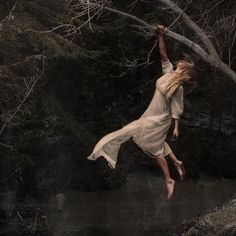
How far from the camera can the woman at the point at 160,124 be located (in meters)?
8.88

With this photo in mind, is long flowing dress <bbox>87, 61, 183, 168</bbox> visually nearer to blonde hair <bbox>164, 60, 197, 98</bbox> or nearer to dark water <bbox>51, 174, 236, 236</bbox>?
blonde hair <bbox>164, 60, 197, 98</bbox>

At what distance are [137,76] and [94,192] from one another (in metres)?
3.21

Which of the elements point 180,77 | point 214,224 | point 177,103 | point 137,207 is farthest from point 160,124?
point 137,207

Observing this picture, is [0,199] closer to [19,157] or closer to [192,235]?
[19,157]

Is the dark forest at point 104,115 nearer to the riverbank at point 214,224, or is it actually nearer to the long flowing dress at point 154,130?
the riverbank at point 214,224

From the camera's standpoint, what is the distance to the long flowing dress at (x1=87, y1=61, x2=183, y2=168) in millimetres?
8883

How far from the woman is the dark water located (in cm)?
547

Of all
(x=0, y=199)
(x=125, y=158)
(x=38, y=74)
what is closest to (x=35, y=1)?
(x=38, y=74)

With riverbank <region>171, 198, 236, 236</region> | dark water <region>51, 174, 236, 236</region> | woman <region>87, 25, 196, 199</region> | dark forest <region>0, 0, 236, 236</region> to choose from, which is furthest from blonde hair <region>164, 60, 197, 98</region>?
dark water <region>51, 174, 236, 236</region>

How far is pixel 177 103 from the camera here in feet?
29.4

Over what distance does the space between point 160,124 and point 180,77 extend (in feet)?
2.10

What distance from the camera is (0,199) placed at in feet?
46.4

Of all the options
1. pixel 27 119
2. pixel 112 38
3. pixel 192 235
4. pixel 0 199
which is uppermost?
pixel 112 38

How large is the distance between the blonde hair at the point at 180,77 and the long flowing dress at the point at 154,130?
0.05 metres
